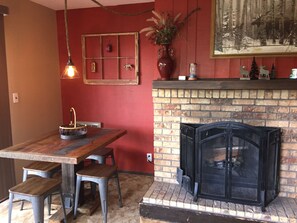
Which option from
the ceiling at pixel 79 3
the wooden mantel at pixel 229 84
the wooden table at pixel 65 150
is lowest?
the wooden table at pixel 65 150

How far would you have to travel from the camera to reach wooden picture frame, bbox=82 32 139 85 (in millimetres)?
3488

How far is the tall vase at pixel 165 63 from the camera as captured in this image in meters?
2.41

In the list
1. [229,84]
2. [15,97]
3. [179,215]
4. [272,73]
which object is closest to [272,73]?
[272,73]

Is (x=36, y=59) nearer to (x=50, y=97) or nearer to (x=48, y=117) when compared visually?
(x=50, y=97)

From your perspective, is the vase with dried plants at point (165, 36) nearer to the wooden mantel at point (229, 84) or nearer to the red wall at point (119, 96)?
the wooden mantel at point (229, 84)

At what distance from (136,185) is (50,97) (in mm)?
1746

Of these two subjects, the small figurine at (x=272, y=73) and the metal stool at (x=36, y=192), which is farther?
the small figurine at (x=272, y=73)

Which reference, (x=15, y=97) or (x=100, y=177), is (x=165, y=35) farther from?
(x=15, y=97)

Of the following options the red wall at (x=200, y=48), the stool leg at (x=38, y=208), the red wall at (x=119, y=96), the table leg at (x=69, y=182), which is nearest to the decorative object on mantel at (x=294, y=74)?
the red wall at (x=200, y=48)

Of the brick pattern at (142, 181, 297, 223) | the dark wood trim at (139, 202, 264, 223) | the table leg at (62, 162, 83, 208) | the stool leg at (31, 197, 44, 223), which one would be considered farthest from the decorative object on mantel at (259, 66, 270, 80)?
the stool leg at (31, 197, 44, 223)

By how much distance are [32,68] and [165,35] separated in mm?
1940

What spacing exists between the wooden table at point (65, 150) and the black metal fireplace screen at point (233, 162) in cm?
90

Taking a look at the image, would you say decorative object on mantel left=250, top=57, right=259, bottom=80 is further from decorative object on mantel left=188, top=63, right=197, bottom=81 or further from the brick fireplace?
decorative object on mantel left=188, top=63, right=197, bottom=81

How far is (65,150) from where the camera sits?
2.28 meters
